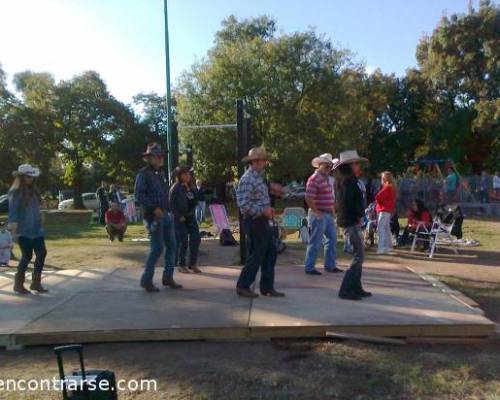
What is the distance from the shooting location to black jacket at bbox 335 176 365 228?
257 inches

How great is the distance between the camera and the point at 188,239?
8.86m

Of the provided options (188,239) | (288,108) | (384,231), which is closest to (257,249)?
(188,239)

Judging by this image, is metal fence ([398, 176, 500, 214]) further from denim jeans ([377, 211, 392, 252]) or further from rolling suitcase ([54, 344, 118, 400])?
rolling suitcase ([54, 344, 118, 400])

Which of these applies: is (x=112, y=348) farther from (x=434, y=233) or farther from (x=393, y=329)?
(x=434, y=233)

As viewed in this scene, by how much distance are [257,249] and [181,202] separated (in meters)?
2.32

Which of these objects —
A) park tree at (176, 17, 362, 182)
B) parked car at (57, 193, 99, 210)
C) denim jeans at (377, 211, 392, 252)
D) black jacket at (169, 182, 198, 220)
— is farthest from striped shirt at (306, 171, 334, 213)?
parked car at (57, 193, 99, 210)

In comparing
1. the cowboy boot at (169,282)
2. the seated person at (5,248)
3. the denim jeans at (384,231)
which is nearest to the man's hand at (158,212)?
the cowboy boot at (169,282)

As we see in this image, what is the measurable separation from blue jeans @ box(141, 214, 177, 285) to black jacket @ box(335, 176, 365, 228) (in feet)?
6.76

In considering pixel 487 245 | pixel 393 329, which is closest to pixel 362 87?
pixel 487 245

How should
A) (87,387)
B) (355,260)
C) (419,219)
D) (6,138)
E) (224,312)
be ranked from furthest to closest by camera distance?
(6,138) < (419,219) < (355,260) < (224,312) < (87,387)

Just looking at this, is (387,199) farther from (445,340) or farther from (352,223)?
(445,340)

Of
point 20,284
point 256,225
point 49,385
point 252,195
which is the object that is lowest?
point 49,385

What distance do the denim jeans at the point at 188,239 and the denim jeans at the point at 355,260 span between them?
2.82 m

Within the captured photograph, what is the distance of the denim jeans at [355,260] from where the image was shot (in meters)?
6.46
